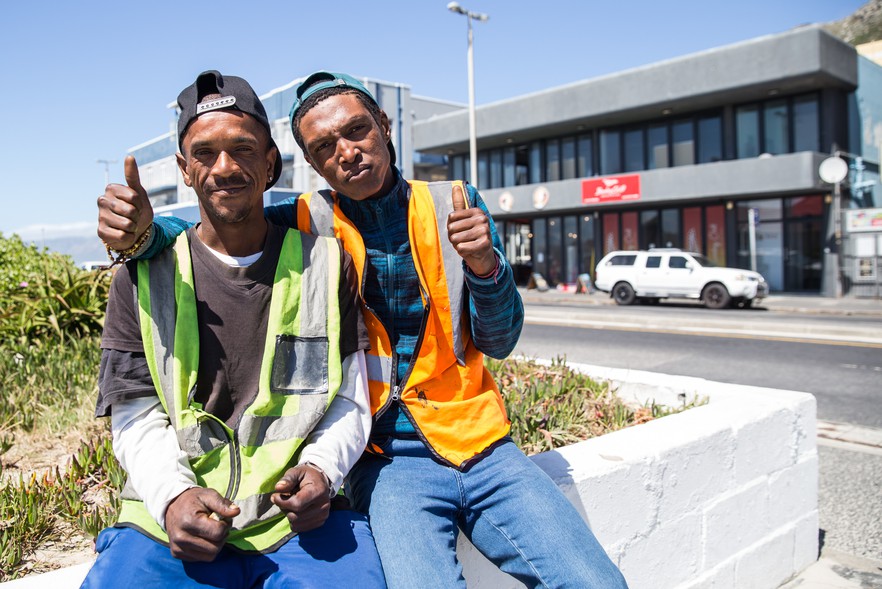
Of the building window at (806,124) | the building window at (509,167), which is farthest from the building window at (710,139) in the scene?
the building window at (509,167)

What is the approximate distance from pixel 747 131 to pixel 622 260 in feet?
21.8

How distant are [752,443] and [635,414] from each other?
850 millimetres

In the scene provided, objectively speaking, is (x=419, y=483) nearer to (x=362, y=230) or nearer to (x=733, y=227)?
(x=362, y=230)

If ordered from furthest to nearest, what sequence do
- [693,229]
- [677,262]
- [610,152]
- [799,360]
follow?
[610,152] < [693,229] < [677,262] < [799,360]

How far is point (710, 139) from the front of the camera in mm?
24688

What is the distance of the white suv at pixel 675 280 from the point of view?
61.5ft

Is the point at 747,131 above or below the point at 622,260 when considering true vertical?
above

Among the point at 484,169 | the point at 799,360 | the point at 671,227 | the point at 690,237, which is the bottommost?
the point at 799,360

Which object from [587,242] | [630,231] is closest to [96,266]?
[630,231]

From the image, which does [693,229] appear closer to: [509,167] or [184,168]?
[509,167]

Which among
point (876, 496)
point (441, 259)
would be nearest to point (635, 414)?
point (876, 496)

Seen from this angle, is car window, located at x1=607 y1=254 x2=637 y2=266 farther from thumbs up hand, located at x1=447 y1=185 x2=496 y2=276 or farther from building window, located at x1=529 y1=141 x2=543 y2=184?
thumbs up hand, located at x1=447 y1=185 x2=496 y2=276

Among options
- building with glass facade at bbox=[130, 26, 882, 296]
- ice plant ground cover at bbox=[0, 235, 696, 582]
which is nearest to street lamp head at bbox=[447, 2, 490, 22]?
building with glass facade at bbox=[130, 26, 882, 296]

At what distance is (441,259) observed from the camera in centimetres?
230
